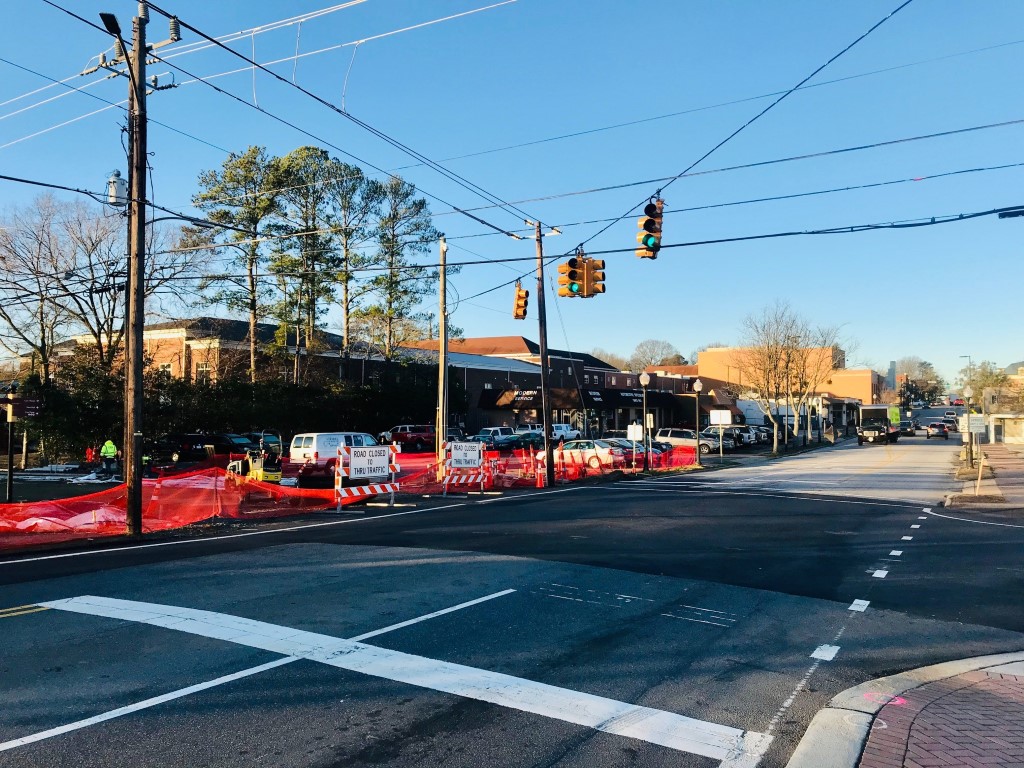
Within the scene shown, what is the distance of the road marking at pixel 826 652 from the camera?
7.07 meters

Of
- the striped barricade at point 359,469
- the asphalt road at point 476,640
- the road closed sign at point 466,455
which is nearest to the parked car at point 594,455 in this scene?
the road closed sign at point 466,455

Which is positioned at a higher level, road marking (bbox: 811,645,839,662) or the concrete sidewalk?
road marking (bbox: 811,645,839,662)

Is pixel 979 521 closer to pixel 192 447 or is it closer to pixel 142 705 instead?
pixel 142 705

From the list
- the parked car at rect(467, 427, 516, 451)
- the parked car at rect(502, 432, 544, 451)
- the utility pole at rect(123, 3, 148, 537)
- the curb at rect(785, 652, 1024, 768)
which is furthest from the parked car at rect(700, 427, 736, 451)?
the curb at rect(785, 652, 1024, 768)

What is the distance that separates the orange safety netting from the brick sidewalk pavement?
523 inches

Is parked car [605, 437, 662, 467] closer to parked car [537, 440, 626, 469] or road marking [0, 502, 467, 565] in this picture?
parked car [537, 440, 626, 469]

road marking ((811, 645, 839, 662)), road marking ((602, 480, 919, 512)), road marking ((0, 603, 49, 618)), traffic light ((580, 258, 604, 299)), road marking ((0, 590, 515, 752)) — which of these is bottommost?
road marking ((602, 480, 919, 512))

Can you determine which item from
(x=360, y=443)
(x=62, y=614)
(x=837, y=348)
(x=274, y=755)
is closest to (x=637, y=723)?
(x=274, y=755)

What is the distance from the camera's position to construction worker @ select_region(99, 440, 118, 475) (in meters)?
28.6

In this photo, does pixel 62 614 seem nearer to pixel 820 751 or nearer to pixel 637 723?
pixel 637 723

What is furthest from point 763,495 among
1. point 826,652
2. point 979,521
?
point 826,652

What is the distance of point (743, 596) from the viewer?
30.8 feet

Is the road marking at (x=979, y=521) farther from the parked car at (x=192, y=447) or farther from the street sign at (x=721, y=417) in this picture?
the parked car at (x=192, y=447)

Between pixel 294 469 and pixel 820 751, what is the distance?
876 inches
